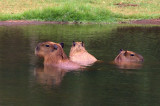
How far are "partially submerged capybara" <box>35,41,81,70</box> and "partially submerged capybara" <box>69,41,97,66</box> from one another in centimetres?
79

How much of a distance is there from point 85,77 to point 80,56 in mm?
2532

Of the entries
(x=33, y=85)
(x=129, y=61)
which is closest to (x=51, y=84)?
(x=33, y=85)

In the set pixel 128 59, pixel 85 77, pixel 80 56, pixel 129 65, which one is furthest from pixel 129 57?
pixel 85 77

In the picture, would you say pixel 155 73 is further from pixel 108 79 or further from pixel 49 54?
pixel 49 54

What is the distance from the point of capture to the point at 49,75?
11.9 meters

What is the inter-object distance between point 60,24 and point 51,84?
14.2 meters

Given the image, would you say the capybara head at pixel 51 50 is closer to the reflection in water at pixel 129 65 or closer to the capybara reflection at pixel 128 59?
the reflection in water at pixel 129 65

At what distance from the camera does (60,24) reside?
24766mm

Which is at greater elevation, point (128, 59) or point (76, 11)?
point (76, 11)

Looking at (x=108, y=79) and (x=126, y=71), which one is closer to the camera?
(x=108, y=79)

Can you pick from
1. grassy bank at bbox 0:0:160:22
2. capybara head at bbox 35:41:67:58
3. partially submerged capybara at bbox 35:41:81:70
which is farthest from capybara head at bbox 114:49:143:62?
grassy bank at bbox 0:0:160:22

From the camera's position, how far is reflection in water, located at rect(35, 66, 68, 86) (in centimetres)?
1110

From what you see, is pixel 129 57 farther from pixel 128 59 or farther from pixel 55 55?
pixel 55 55

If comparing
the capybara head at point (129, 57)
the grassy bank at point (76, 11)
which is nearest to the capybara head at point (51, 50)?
the capybara head at point (129, 57)
